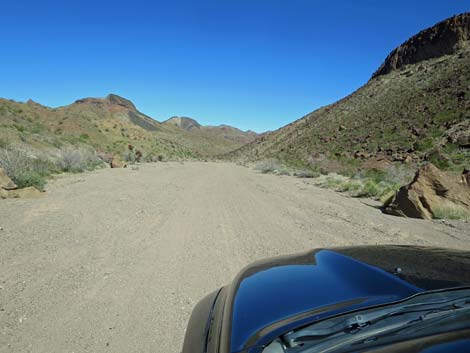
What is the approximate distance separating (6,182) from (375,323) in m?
12.4

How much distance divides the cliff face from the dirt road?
48.5 m

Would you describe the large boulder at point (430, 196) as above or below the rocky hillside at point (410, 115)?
below

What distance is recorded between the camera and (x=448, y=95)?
121 ft

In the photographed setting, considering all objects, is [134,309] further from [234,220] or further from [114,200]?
[114,200]

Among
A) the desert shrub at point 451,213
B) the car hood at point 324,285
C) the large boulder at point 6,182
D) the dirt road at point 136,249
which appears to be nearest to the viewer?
the car hood at point 324,285

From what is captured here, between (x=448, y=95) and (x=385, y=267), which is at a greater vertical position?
(x=448, y=95)

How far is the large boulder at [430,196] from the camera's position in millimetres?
10086

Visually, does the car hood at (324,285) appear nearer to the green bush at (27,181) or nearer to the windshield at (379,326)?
the windshield at (379,326)

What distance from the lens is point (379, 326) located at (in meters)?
1.61

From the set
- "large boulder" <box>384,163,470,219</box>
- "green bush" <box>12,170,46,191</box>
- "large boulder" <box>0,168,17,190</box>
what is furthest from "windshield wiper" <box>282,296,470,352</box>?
"green bush" <box>12,170,46,191</box>

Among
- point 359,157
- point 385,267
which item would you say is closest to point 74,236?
point 385,267

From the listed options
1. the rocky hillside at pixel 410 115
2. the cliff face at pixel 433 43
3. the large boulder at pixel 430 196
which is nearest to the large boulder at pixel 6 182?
the large boulder at pixel 430 196

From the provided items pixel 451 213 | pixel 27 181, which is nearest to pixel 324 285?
pixel 451 213

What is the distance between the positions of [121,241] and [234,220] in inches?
121
